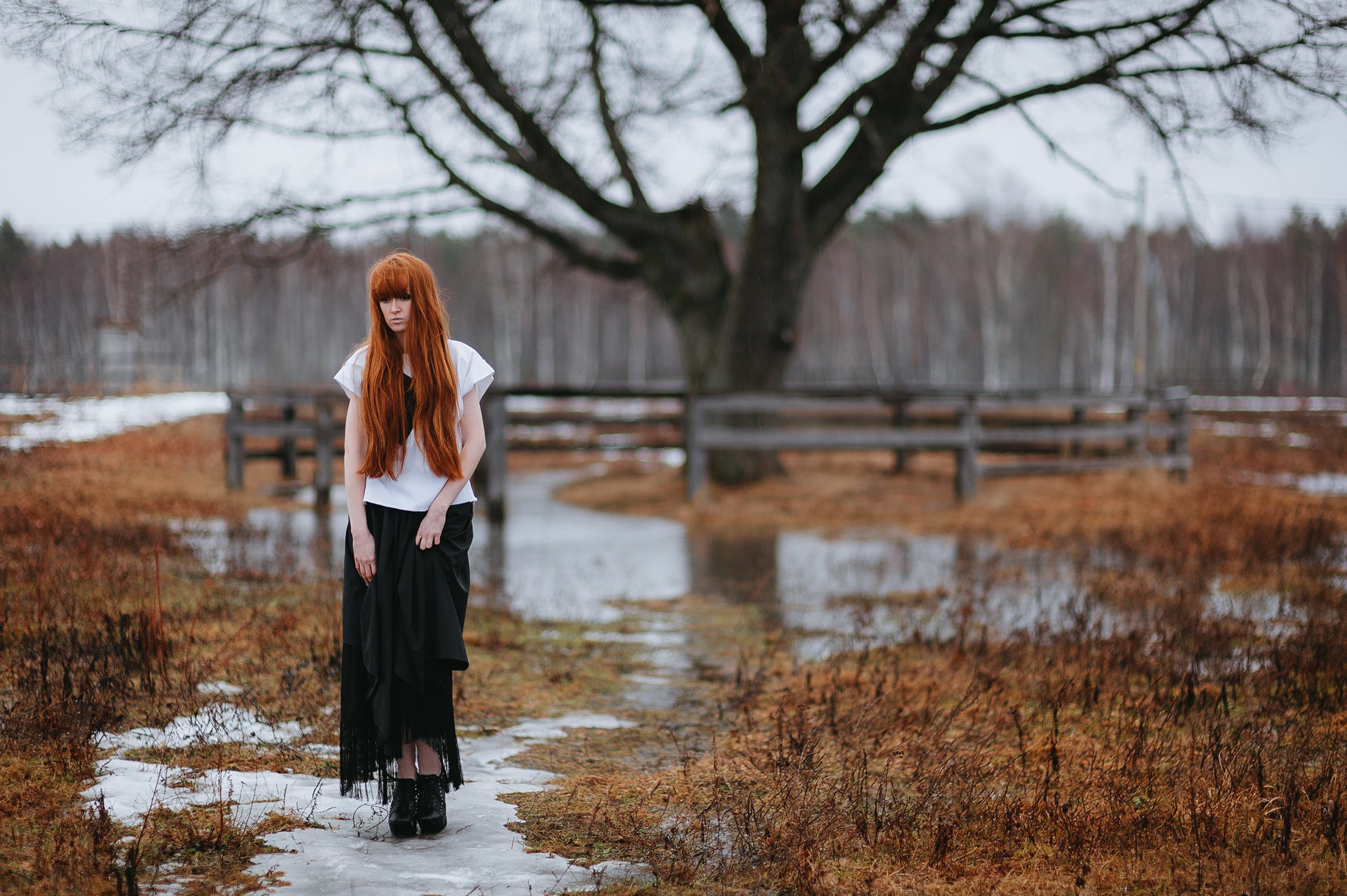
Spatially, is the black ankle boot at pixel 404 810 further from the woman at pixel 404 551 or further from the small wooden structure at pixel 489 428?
the small wooden structure at pixel 489 428

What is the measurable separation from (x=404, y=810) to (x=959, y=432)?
10845 mm

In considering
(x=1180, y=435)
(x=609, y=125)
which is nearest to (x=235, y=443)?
(x=609, y=125)

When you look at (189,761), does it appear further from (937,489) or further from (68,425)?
(937,489)

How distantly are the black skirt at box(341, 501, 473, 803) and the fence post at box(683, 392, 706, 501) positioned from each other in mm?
9570

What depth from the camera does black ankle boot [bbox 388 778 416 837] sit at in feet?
11.5

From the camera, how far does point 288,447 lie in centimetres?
1634

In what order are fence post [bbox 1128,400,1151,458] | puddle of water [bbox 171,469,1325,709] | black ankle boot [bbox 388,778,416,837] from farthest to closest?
fence post [bbox 1128,400,1151,458] → puddle of water [bbox 171,469,1325,709] → black ankle boot [bbox 388,778,416,837]

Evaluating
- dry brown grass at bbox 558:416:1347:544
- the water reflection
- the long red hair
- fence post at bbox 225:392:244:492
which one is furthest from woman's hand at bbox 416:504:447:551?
fence post at bbox 225:392:244:492

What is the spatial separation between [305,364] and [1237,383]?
46.7 m

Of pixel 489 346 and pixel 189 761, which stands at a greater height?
pixel 489 346

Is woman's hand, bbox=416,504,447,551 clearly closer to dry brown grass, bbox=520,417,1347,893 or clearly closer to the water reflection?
dry brown grass, bbox=520,417,1347,893

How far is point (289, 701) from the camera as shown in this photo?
191 inches

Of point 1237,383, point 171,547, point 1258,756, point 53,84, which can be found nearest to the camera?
point 1258,756

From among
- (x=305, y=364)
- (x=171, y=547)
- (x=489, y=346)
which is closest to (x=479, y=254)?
(x=489, y=346)
